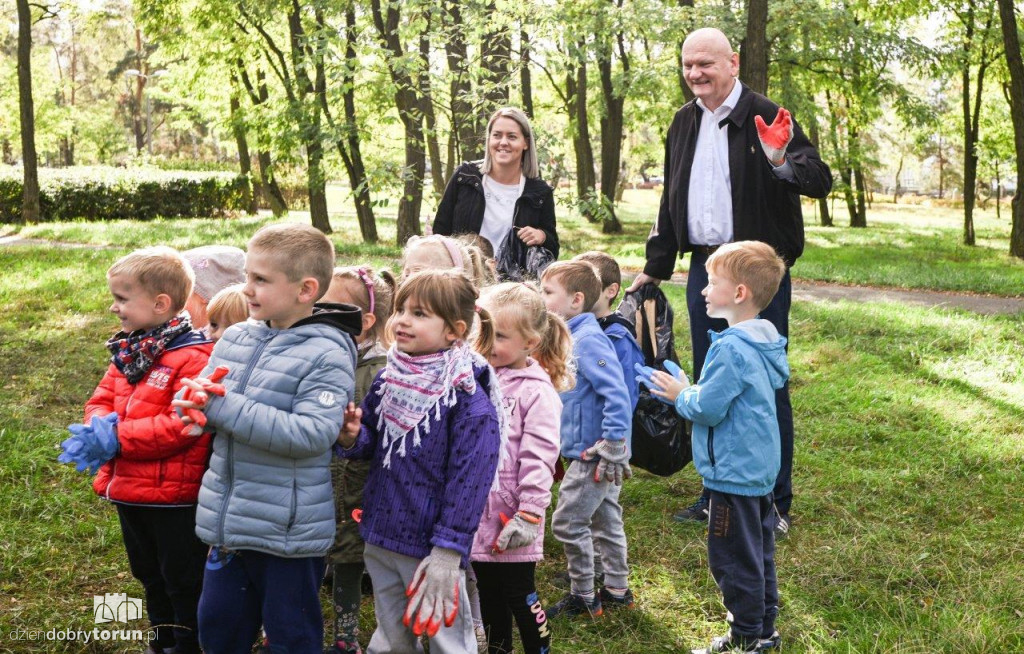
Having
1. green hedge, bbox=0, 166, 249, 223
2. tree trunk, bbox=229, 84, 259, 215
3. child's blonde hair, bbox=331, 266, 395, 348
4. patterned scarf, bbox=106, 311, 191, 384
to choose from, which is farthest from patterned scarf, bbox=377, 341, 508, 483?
tree trunk, bbox=229, 84, 259, 215

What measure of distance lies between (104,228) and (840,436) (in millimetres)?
15634

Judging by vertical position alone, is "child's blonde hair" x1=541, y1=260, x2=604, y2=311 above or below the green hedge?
below

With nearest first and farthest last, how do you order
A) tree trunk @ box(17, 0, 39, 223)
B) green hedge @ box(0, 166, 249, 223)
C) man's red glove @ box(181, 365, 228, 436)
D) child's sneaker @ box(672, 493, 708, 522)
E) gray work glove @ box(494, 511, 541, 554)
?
man's red glove @ box(181, 365, 228, 436) < gray work glove @ box(494, 511, 541, 554) < child's sneaker @ box(672, 493, 708, 522) < tree trunk @ box(17, 0, 39, 223) < green hedge @ box(0, 166, 249, 223)

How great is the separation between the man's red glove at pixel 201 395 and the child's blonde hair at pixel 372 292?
0.84m

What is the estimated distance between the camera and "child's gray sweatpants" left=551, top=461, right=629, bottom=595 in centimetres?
381

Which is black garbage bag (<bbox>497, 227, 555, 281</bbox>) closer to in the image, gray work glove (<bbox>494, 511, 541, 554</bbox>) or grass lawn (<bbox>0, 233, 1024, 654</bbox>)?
grass lawn (<bbox>0, 233, 1024, 654</bbox>)

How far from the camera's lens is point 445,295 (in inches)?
111

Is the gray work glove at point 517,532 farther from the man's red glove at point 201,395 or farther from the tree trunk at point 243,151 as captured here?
the tree trunk at point 243,151

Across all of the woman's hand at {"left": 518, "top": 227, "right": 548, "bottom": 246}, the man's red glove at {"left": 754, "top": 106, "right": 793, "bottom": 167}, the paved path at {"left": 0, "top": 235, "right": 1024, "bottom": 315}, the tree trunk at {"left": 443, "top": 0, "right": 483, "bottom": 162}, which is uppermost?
the tree trunk at {"left": 443, "top": 0, "right": 483, "bottom": 162}

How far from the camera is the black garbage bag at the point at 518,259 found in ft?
Result: 16.5

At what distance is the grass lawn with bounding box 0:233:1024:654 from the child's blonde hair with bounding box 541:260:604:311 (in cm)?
132

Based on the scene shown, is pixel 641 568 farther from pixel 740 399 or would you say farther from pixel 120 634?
pixel 120 634

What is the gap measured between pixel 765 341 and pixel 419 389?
4.51 feet

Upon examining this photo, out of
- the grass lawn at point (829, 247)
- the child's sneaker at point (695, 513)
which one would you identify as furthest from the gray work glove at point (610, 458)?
the grass lawn at point (829, 247)
